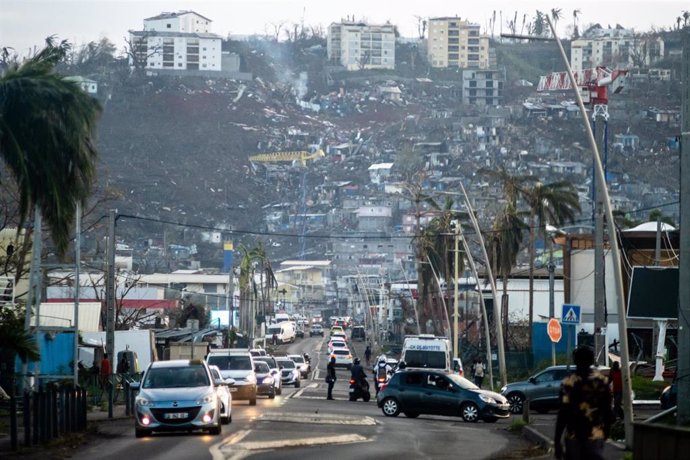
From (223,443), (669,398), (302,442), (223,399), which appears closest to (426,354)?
(669,398)

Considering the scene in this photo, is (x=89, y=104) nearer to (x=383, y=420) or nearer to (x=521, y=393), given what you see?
(x=383, y=420)

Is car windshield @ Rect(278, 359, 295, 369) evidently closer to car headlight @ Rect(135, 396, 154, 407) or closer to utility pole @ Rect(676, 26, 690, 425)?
car headlight @ Rect(135, 396, 154, 407)

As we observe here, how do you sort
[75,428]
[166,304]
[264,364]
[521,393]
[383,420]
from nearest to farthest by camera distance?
[75,428], [383,420], [521,393], [264,364], [166,304]

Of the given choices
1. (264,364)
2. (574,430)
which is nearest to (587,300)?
(264,364)

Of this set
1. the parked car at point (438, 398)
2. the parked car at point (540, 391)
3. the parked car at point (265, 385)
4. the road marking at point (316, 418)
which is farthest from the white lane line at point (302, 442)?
the parked car at point (265, 385)

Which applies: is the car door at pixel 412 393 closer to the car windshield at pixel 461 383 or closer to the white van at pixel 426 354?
the car windshield at pixel 461 383

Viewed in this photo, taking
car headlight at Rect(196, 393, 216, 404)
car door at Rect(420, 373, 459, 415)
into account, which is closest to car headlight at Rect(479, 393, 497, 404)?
car door at Rect(420, 373, 459, 415)
